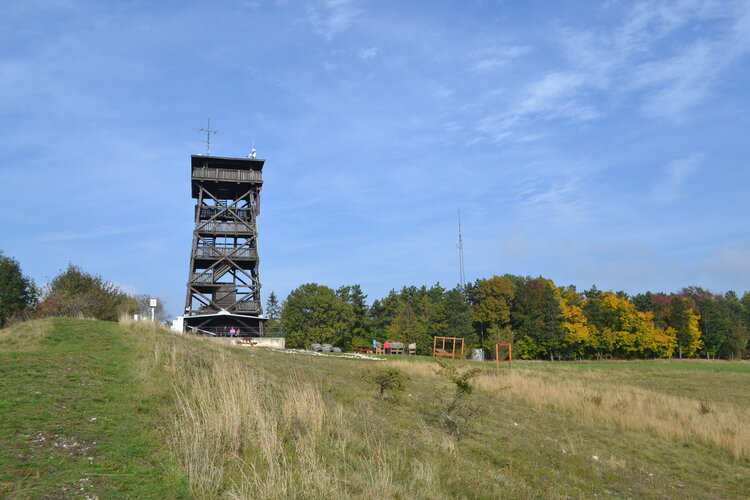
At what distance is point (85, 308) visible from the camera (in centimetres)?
3272

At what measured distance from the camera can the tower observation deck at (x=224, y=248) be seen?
4797cm

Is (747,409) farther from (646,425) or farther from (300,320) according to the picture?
(300,320)

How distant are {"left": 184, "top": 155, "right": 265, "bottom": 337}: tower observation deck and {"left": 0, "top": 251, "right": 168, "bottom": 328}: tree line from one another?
6892mm

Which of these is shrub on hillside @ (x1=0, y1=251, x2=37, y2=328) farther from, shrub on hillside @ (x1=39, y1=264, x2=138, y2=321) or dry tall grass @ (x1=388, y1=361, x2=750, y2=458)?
dry tall grass @ (x1=388, y1=361, x2=750, y2=458)

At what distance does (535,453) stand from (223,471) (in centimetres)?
804

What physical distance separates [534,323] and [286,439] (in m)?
72.5

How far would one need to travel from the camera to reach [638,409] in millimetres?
19250

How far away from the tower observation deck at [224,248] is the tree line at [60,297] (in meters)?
6.89

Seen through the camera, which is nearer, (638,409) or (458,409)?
(458,409)

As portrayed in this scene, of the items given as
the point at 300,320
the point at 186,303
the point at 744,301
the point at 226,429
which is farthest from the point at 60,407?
the point at 744,301

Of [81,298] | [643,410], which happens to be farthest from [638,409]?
[81,298]

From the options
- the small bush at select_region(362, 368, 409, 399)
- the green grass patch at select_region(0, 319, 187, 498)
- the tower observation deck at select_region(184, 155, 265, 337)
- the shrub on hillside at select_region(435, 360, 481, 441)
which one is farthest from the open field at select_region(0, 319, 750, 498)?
the tower observation deck at select_region(184, 155, 265, 337)

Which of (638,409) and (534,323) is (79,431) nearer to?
(638,409)

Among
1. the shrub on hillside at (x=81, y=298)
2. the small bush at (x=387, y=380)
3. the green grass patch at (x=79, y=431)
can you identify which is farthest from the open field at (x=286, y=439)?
the shrub on hillside at (x=81, y=298)
